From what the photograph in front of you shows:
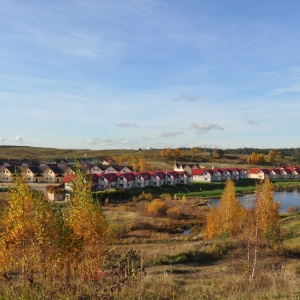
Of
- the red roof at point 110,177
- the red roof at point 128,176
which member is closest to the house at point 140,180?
the red roof at point 128,176

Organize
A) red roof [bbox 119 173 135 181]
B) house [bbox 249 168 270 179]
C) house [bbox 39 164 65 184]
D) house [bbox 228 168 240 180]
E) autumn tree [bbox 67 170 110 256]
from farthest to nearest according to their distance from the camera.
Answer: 1. house [bbox 249 168 270 179]
2. house [bbox 228 168 240 180]
3. house [bbox 39 164 65 184]
4. red roof [bbox 119 173 135 181]
5. autumn tree [bbox 67 170 110 256]

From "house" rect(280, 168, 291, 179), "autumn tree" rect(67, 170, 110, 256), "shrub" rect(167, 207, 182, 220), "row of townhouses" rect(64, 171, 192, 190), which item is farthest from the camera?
"house" rect(280, 168, 291, 179)

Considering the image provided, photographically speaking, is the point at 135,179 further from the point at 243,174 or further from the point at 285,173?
the point at 285,173

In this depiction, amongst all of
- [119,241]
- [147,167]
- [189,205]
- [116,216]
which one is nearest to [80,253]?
[119,241]

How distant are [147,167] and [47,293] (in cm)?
10961

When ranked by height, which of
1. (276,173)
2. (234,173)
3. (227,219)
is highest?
(234,173)

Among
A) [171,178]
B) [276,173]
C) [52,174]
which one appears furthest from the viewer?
[276,173]

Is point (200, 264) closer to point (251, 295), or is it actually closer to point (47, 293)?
point (251, 295)

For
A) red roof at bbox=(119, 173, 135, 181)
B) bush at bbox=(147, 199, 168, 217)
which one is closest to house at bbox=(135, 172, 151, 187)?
red roof at bbox=(119, 173, 135, 181)

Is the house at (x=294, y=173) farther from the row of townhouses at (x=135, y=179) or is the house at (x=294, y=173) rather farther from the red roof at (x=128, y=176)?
the red roof at (x=128, y=176)

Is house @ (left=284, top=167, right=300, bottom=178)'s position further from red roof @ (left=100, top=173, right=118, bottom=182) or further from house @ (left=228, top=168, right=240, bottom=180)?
red roof @ (left=100, top=173, right=118, bottom=182)

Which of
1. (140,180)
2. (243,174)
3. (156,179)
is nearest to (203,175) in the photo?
(243,174)

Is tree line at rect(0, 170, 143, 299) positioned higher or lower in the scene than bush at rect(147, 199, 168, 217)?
higher

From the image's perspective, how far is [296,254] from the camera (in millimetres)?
26469
